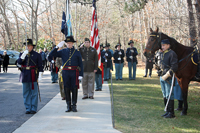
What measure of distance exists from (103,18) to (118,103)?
31.4m

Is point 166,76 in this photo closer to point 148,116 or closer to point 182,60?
point 182,60

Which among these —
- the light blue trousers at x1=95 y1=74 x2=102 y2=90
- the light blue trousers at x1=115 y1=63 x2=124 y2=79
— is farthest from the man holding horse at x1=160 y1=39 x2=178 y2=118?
the light blue trousers at x1=115 y1=63 x2=124 y2=79

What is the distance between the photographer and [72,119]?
20.7 ft

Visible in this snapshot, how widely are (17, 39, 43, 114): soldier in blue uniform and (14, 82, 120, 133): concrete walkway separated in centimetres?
37

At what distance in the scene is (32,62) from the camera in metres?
7.18

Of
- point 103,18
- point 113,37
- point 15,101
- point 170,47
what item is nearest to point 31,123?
point 15,101

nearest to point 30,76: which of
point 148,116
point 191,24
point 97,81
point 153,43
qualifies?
point 148,116

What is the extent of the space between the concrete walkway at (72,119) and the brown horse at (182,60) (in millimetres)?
2210

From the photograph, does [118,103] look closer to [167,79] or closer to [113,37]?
[167,79]

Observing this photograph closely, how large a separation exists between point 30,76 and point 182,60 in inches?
176

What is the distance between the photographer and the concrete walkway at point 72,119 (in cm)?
543

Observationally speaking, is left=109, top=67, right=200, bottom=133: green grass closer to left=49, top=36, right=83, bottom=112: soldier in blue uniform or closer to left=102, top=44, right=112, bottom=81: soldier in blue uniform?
left=49, top=36, right=83, bottom=112: soldier in blue uniform

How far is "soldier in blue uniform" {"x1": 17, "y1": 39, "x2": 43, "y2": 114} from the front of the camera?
276 inches

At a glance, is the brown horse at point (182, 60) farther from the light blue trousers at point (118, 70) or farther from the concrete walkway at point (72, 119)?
the light blue trousers at point (118, 70)
